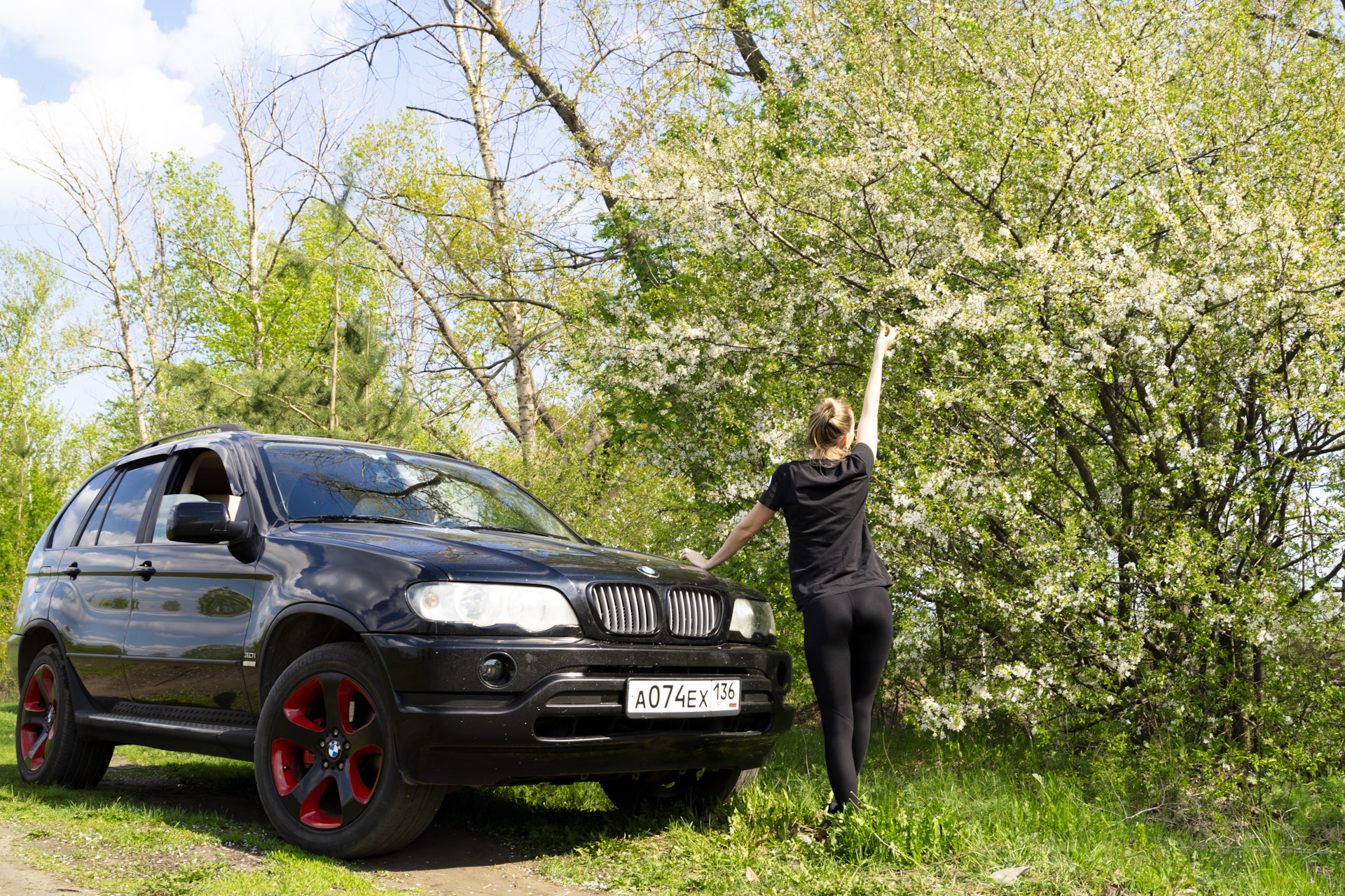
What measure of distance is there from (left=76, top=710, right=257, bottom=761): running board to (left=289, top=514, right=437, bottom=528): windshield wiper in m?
0.89

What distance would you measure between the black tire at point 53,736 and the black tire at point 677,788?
2.85 meters

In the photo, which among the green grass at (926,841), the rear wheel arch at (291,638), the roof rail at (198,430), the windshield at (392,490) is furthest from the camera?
the roof rail at (198,430)

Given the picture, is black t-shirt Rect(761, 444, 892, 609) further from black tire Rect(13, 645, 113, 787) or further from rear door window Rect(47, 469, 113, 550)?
rear door window Rect(47, 469, 113, 550)

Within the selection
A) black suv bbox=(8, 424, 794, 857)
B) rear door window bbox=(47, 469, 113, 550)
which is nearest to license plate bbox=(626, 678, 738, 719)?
black suv bbox=(8, 424, 794, 857)

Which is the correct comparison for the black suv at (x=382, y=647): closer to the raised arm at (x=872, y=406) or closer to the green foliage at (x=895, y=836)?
the green foliage at (x=895, y=836)

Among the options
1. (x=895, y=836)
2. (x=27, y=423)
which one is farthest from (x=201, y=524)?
(x=27, y=423)

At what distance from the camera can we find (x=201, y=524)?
420 centimetres

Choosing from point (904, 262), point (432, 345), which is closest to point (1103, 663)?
point (904, 262)

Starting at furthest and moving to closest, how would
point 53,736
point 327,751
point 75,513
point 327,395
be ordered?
point 327,395
point 75,513
point 53,736
point 327,751

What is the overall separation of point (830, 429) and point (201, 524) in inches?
105

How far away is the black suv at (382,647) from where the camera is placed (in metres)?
3.53

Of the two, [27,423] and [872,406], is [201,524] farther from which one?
[27,423]

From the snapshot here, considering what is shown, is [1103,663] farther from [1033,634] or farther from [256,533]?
[256,533]

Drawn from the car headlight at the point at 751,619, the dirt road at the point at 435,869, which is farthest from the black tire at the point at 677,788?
the dirt road at the point at 435,869
